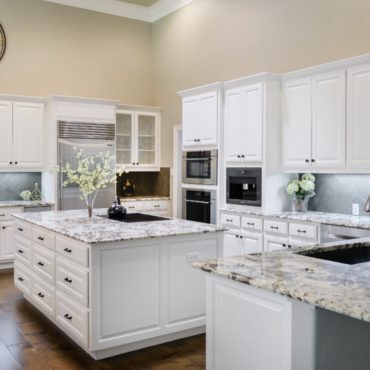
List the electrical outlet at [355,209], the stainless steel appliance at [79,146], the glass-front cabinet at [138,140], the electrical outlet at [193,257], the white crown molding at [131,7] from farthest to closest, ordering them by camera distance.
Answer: the glass-front cabinet at [138,140] < the white crown molding at [131,7] < the stainless steel appliance at [79,146] < the electrical outlet at [355,209] < the electrical outlet at [193,257]

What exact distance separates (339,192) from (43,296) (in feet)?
10.5

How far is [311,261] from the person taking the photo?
2389 mm

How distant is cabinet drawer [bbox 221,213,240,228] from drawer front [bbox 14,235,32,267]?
2316 millimetres

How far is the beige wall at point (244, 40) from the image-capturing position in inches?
197

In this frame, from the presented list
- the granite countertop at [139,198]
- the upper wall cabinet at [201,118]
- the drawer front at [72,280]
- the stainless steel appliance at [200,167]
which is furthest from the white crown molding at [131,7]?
the drawer front at [72,280]

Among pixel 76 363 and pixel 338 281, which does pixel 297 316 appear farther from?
pixel 76 363

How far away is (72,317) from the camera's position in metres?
3.65

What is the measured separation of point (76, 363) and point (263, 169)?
2889mm

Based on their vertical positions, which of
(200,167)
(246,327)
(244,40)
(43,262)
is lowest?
(43,262)

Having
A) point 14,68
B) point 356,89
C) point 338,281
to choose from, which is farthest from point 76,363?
point 14,68

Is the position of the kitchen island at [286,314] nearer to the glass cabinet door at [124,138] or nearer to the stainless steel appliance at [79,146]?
the stainless steel appliance at [79,146]

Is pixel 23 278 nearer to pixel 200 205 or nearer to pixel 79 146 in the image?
pixel 200 205

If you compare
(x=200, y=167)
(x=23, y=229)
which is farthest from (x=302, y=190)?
(x=23, y=229)

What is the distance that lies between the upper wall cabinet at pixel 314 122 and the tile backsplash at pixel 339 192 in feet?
1.25
